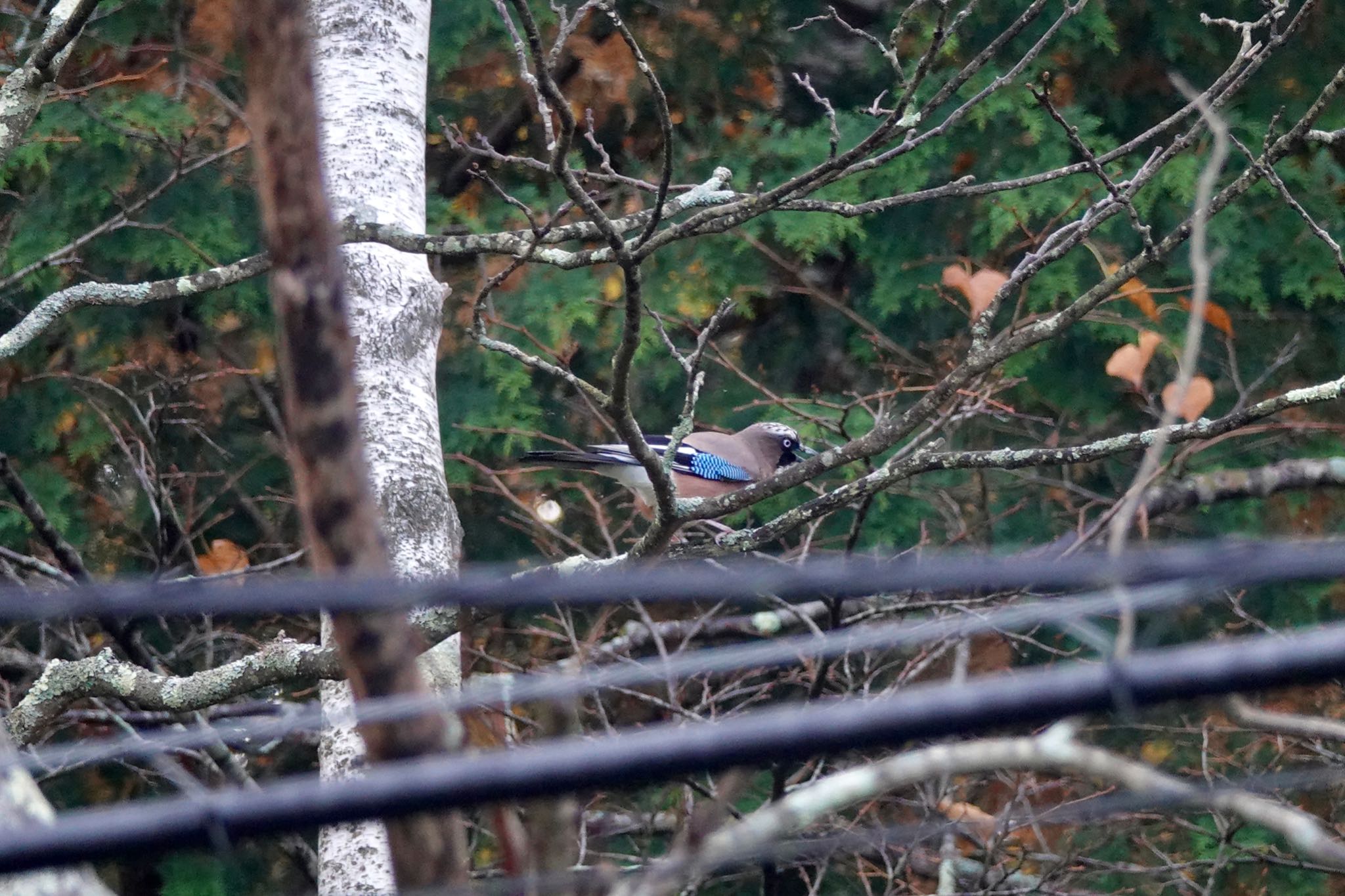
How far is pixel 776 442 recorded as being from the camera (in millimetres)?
7902

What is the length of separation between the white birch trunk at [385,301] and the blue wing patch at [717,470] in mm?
3085

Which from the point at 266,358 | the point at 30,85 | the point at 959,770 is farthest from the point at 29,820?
the point at 266,358

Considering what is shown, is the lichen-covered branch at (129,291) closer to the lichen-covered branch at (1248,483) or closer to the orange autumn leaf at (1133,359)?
the orange autumn leaf at (1133,359)

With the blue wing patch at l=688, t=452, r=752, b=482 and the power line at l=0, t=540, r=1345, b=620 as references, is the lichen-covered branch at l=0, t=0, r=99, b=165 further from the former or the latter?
the blue wing patch at l=688, t=452, r=752, b=482

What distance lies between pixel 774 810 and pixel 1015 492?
20.5ft

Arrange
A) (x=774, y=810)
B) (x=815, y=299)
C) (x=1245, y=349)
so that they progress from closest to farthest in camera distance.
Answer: (x=774, y=810) → (x=1245, y=349) → (x=815, y=299)

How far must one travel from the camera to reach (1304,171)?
7.64 metres

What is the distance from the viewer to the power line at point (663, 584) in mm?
1524

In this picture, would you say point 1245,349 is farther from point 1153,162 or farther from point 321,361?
point 321,361

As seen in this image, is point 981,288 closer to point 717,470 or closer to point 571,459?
point 571,459

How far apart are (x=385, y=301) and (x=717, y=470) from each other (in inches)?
135

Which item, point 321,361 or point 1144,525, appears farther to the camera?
point 1144,525

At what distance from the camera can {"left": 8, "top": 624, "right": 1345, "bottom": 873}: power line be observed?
54.4 inches

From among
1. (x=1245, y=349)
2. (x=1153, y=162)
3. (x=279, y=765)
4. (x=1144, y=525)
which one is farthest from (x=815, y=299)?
(x=1153, y=162)
